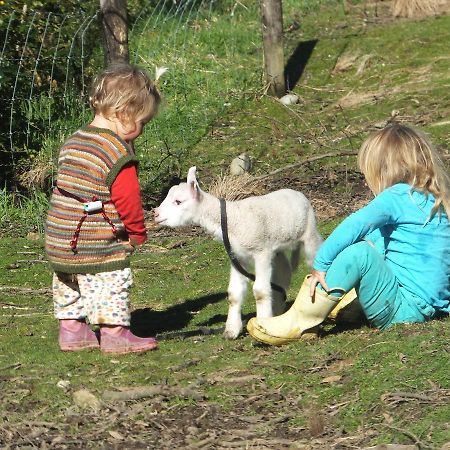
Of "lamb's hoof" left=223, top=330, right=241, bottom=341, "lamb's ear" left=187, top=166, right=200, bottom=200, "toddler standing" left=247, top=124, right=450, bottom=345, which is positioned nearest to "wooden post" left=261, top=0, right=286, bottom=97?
"lamb's ear" left=187, top=166, right=200, bottom=200

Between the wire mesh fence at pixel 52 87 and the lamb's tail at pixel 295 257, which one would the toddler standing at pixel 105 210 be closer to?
the lamb's tail at pixel 295 257

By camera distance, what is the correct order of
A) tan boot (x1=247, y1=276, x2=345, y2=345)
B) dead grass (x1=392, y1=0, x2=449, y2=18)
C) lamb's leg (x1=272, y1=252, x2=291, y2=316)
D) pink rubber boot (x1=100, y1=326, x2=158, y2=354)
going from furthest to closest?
dead grass (x1=392, y1=0, x2=449, y2=18) → lamb's leg (x1=272, y1=252, x2=291, y2=316) → pink rubber boot (x1=100, y1=326, x2=158, y2=354) → tan boot (x1=247, y1=276, x2=345, y2=345)

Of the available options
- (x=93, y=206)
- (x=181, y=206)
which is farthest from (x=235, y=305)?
(x=93, y=206)

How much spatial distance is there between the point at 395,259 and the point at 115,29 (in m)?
5.20

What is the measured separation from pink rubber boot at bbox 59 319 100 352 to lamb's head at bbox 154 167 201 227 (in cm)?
91

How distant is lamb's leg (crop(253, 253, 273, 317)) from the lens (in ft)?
20.9

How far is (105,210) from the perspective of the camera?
5859 mm

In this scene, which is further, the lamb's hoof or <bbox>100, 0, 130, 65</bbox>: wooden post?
<bbox>100, 0, 130, 65</bbox>: wooden post

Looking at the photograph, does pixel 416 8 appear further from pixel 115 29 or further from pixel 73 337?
pixel 73 337

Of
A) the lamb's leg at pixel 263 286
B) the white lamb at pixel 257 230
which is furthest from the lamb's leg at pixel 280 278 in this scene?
the lamb's leg at pixel 263 286

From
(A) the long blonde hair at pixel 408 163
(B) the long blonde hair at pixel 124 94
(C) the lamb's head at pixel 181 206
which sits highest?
(B) the long blonde hair at pixel 124 94

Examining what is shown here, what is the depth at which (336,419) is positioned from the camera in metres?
4.65

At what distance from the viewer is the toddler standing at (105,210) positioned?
5.84 meters

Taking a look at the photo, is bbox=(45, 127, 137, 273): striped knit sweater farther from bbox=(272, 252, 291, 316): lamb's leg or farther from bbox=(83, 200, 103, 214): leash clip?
bbox=(272, 252, 291, 316): lamb's leg
